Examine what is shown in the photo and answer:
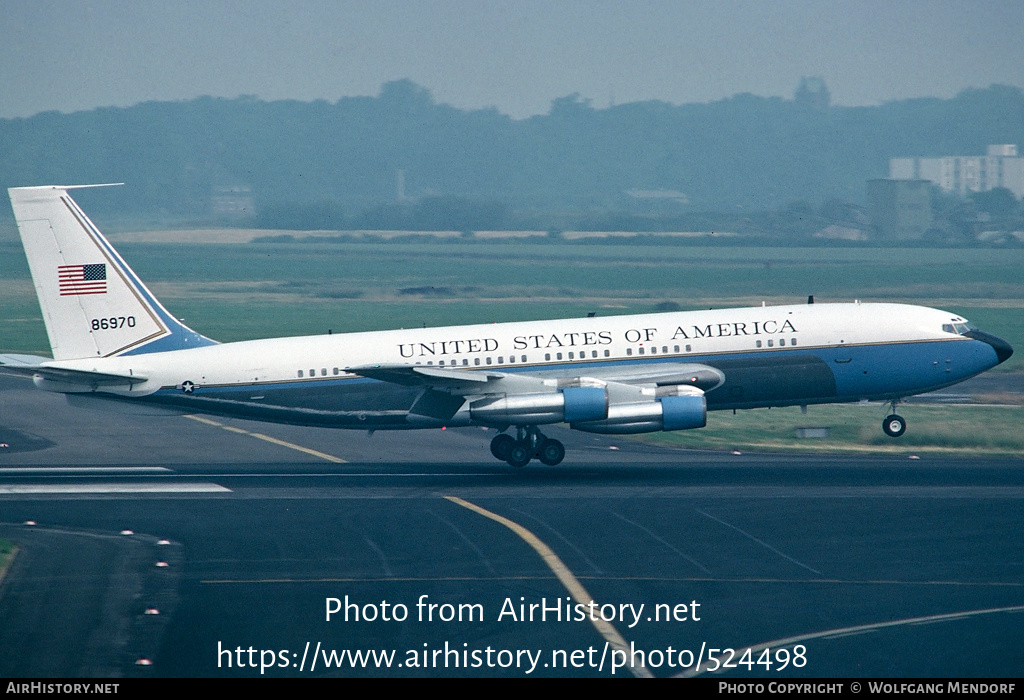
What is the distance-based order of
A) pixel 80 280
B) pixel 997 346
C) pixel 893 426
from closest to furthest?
pixel 80 280 → pixel 997 346 → pixel 893 426

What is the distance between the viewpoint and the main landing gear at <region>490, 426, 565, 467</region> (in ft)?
116

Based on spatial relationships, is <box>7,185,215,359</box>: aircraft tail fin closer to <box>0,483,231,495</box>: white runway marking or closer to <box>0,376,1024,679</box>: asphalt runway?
<box>0,376,1024,679</box>: asphalt runway

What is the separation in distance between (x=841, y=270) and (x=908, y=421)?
68.2 metres

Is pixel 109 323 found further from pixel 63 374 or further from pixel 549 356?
pixel 549 356

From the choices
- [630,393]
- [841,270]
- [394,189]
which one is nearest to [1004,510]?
[630,393]

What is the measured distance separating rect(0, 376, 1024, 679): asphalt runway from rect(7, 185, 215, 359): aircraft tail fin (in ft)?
13.2

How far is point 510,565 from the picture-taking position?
76.0 feet

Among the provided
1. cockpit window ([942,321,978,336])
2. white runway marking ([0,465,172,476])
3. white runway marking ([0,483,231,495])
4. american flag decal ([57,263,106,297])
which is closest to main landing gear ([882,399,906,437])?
cockpit window ([942,321,978,336])

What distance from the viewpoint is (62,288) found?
35219 millimetres

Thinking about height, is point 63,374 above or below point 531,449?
above

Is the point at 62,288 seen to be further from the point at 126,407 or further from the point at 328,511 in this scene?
the point at 328,511

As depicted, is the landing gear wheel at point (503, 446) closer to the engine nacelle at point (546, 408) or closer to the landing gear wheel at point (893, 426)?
the engine nacelle at point (546, 408)

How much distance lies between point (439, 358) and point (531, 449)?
4.02 metres

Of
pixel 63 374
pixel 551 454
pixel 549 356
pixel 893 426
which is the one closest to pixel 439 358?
pixel 549 356
